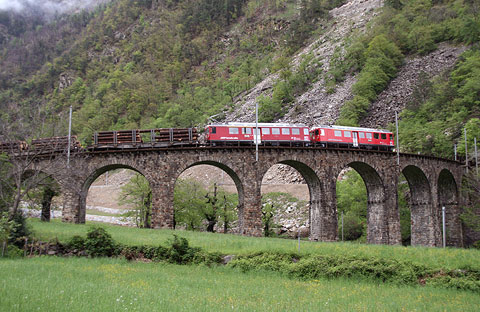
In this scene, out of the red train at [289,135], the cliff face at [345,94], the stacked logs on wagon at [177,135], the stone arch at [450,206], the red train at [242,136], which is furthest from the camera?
the cliff face at [345,94]

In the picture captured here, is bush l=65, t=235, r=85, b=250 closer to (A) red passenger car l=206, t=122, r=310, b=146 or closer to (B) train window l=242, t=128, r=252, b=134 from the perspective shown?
(A) red passenger car l=206, t=122, r=310, b=146

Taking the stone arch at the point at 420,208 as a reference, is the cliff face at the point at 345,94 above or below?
above

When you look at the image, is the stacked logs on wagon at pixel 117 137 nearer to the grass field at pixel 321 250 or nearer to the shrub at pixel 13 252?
the grass field at pixel 321 250

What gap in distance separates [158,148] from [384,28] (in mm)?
74189

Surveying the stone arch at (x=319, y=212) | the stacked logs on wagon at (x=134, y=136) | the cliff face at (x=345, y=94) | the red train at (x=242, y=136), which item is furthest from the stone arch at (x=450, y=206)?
the stacked logs on wagon at (x=134, y=136)

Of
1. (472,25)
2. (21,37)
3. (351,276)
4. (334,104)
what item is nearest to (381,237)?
(351,276)

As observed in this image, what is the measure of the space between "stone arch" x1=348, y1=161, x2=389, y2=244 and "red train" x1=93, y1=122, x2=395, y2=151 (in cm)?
268

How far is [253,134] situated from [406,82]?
171 feet

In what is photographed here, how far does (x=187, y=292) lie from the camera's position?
12422 mm

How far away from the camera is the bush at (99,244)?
20562 mm

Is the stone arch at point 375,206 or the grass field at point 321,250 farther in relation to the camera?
the stone arch at point 375,206

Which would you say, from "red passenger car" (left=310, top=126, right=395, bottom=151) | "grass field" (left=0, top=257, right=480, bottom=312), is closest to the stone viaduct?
"red passenger car" (left=310, top=126, right=395, bottom=151)

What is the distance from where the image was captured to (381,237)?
115ft

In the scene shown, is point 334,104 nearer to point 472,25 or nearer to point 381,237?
point 472,25
